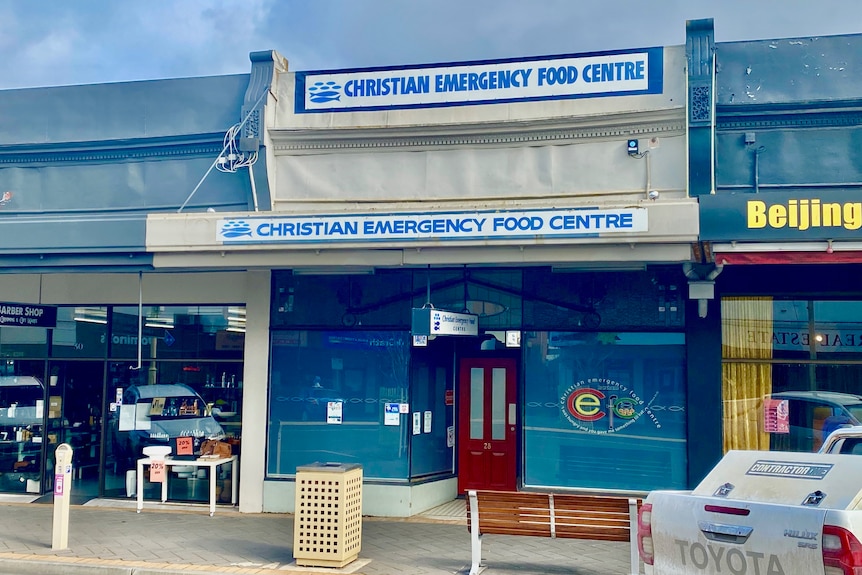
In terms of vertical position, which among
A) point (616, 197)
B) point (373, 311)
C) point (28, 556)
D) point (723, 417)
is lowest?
point (28, 556)

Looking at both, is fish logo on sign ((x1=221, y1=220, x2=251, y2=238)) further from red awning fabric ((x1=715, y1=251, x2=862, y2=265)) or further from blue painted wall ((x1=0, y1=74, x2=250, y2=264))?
red awning fabric ((x1=715, y1=251, x2=862, y2=265))

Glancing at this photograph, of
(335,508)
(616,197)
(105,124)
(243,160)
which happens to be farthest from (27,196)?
(616,197)

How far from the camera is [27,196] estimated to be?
1390 cm

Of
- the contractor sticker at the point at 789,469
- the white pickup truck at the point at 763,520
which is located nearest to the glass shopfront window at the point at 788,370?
the white pickup truck at the point at 763,520

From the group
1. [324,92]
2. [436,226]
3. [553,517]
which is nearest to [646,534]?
[553,517]

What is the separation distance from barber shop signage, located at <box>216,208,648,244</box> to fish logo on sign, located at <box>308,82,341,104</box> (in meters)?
2.51

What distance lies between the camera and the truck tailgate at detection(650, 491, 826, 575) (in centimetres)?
513

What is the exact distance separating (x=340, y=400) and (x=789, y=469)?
797cm

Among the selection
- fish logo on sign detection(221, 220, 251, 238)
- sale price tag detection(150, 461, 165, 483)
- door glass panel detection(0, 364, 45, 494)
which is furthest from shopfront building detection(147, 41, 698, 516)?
door glass panel detection(0, 364, 45, 494)

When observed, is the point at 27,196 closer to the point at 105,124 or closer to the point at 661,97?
the point at 105,124

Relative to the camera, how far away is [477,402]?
13.8 meters

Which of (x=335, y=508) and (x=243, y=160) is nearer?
(x=335, y=508)

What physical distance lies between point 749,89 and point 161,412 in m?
9.89

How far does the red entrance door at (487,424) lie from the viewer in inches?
534
